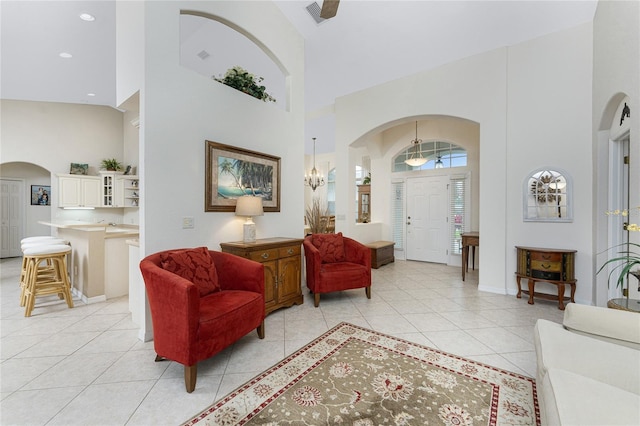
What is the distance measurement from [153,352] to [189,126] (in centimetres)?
216

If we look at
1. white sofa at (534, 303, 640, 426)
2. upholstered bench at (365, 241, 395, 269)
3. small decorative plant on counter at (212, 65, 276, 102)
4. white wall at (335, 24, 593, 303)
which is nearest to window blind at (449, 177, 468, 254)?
upholstered bench at (365, 241, 395, 269)

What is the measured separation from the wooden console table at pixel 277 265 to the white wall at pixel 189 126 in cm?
43

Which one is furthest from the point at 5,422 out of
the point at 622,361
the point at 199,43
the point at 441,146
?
the point at 441,146

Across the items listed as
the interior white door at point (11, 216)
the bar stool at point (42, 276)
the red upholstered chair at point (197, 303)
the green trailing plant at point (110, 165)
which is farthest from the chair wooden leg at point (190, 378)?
the interior white door at point (11, 216)

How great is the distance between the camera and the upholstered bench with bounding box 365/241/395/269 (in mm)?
5754

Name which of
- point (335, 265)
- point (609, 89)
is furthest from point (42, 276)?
point (609, 89)

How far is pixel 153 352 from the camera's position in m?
2.40

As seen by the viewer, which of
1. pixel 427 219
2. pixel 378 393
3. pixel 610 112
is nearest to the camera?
pixel 378 393

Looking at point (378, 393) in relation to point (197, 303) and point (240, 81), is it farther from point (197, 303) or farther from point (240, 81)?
point (240, 81)

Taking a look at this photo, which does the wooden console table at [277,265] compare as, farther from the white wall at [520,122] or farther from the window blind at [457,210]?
the window blind at [457,210]

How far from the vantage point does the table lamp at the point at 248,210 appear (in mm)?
3129

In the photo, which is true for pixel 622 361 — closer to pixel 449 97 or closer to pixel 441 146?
pixel 449 97

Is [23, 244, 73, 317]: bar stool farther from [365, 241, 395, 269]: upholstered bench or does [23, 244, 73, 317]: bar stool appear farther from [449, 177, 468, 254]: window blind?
[449, 177, 468, 254]: window blind

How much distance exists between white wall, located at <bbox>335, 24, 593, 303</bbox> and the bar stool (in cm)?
569
